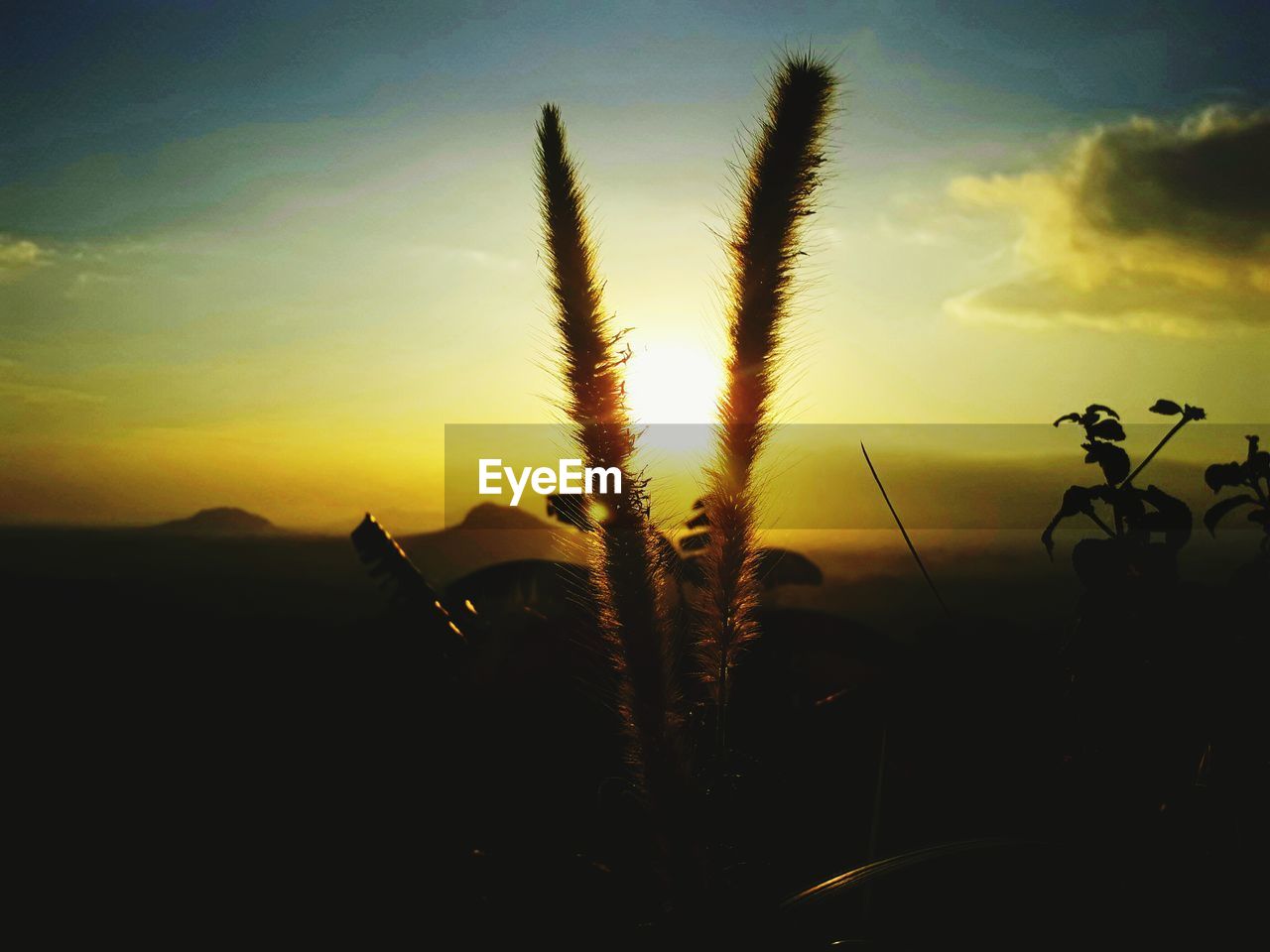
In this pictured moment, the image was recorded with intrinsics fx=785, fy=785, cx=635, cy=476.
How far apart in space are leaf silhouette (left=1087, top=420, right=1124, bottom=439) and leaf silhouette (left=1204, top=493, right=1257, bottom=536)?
0.62 ft

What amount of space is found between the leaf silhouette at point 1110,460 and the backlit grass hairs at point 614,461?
915 millimetres

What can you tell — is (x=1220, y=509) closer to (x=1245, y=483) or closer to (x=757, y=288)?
(x=1245, y=483)

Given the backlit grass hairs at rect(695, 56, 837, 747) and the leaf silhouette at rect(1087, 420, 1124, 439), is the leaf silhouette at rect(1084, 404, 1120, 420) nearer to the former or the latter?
the leaf silhouette at rect(1087, 420, 1124, 439)

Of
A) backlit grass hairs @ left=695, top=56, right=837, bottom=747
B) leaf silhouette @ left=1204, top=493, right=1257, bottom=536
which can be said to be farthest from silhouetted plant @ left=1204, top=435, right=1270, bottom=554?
backlit grass hairs @ left=695, top=56, right=837, bottom=747

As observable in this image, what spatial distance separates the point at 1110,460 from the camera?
1.38 metres

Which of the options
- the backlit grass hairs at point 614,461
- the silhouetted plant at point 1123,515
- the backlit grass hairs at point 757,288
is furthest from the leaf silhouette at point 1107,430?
the backlit grass hairs at point 614,461

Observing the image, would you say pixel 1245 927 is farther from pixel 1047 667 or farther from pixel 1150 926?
pixel 1047 667

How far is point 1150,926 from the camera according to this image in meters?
0.91

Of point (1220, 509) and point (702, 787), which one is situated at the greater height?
point (1220, 509)

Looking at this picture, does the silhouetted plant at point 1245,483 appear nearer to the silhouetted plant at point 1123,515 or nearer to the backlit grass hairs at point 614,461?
the silhouetted plant at point 1123,515

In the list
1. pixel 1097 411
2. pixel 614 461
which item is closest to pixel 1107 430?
pixel 1097 411

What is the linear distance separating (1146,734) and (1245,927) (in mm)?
398

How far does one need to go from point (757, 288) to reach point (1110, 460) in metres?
0.82

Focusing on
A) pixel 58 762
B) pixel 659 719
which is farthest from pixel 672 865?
pixel 58 762
